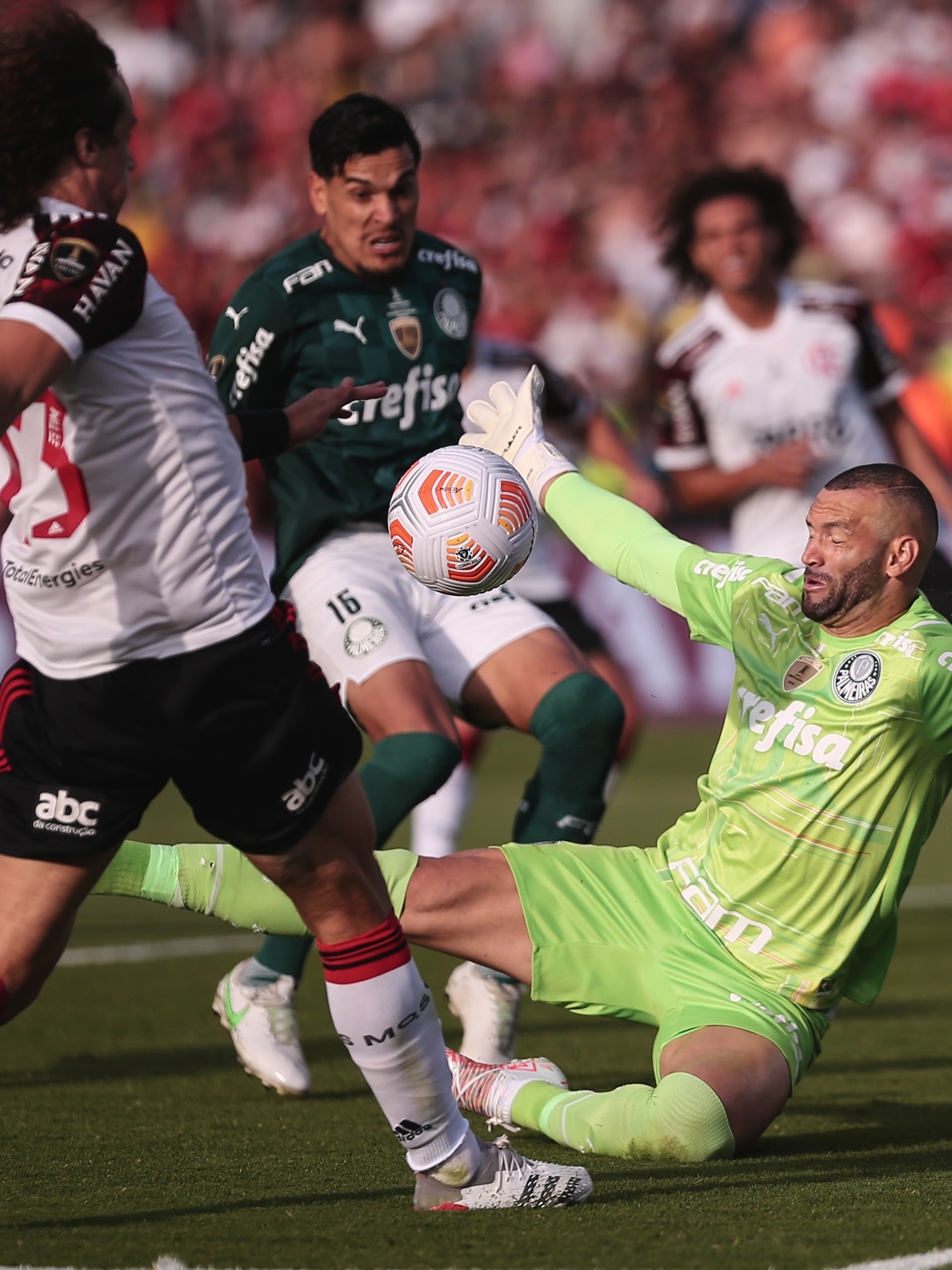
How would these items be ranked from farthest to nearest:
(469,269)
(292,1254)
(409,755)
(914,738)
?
1. (469,269)
2. (409,755)
3. (914,738)
4. (292,1254)

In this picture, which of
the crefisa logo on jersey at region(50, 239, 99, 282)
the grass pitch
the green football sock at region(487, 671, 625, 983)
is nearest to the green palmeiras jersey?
the green football sock at region(487, 671, 625, 983)

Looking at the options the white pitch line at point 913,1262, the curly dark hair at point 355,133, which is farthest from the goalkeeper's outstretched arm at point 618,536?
the white pitch line at point 913,1262

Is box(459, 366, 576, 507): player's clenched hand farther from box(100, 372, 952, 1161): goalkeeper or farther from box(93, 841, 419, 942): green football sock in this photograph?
box(93, 841, 419, 942): green football sock

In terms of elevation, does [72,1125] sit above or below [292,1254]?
below

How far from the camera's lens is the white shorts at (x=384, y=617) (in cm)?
500

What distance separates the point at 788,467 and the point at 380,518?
7.46 ft

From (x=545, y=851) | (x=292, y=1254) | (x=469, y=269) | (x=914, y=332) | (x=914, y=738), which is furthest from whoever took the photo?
(x=914, y=332)

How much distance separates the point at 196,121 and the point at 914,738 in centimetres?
1463

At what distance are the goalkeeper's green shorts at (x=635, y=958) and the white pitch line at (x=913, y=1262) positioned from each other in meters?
0.84

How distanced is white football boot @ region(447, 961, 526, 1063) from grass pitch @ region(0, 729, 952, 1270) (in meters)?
0.28

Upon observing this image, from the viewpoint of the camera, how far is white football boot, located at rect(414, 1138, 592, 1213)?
3.31 meters

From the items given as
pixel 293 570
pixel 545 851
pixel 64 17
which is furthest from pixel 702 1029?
pixel 64 17

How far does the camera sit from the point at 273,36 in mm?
17562

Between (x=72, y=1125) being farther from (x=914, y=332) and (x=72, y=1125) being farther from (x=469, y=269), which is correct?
(x=914, y=332)
